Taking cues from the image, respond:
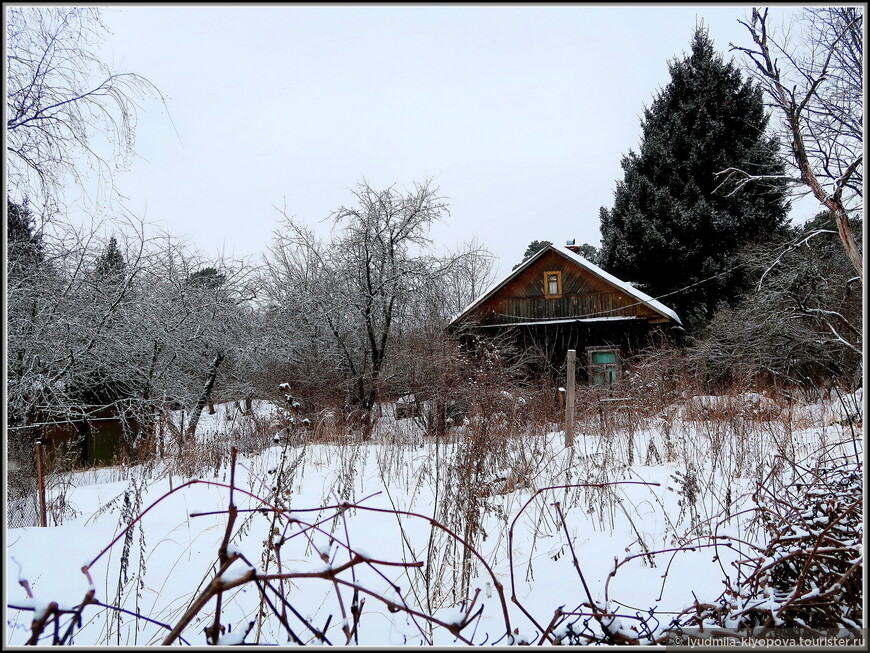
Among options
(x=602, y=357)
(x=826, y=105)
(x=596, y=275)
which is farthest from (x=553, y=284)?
(x=826, y=105)

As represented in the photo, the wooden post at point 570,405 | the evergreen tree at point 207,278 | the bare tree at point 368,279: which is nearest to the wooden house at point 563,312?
the bare tree at point 368,279

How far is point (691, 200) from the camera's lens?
19.4 metres

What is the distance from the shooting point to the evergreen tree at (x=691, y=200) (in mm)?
18531

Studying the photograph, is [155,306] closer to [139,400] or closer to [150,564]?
[139,400]

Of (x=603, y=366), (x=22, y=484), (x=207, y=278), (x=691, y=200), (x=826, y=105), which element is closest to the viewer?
(x=826, y=105)

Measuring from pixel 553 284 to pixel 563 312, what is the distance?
955 millimetres

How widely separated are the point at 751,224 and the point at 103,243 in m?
19.5

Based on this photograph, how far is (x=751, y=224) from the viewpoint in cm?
1869

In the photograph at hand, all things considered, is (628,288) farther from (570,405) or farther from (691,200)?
(570,405)

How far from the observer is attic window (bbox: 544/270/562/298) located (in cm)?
1711

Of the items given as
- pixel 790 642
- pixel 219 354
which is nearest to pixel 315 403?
pixel 219 354

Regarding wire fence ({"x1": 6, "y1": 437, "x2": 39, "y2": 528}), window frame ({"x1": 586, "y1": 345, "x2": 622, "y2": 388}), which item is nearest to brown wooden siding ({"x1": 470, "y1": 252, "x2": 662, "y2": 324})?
window frame ({"x1": 586, "y1": 345, "x2": 622, "y2": 388})

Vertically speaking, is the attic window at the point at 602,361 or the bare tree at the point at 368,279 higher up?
the bare tree at the point at 368,279

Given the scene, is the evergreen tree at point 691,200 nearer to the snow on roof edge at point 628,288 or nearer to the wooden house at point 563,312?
the wooden house at point 563,312
